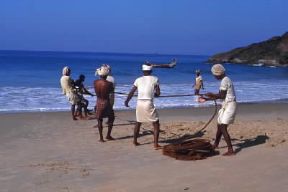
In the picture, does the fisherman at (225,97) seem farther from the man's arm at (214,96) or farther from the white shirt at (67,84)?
the white shirt at (67,84)

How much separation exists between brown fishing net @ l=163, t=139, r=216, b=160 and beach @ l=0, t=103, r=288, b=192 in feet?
0.50

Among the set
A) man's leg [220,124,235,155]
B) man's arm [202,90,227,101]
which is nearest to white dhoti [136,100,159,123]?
man's arm [202,90,227,101]

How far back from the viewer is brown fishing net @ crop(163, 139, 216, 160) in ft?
28.6

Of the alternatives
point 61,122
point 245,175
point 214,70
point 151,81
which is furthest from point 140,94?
point 61,122

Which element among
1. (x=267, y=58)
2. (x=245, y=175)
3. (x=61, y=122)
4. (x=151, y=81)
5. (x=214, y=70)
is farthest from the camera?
(x=267, y=58)

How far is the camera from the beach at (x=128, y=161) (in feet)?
23.6

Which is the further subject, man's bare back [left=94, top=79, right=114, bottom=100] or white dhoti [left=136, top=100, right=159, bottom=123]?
man's bare back [left=94, top=79, right=114, bottom=100]

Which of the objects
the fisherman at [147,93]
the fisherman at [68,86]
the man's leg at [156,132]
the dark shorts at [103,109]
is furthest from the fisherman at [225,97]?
the fisherman at [68,86]

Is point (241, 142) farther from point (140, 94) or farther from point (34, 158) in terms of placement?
point (34, 158)

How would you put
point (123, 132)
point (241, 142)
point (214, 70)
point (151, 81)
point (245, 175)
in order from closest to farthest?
point (245, 175) < point (214, 70) < point (151, 81) < point (241, 142) < point (123, 132)

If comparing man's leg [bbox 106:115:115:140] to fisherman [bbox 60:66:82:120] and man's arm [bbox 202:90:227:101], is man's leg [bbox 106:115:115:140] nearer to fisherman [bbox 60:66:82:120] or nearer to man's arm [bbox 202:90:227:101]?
man's arm [bbox 202:90:227:101]

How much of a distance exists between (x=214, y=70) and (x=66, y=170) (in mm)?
2718

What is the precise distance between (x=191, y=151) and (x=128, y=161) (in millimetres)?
988

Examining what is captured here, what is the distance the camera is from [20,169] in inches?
327
